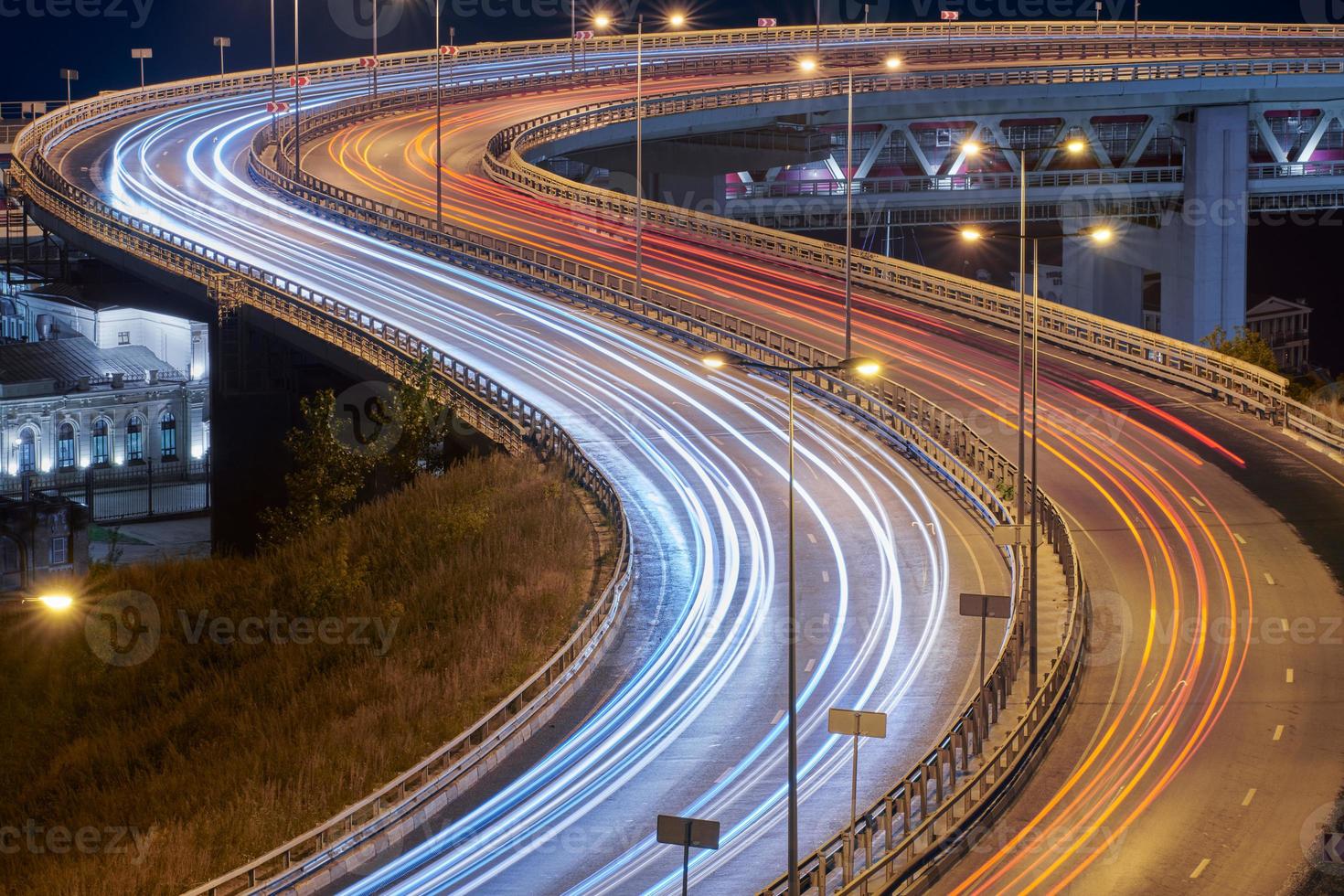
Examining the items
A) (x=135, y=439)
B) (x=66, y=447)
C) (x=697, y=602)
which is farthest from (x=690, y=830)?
(x=135, y=439)

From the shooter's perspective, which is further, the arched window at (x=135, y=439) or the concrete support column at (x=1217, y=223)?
the concrete support column at (x=1217, y=223)

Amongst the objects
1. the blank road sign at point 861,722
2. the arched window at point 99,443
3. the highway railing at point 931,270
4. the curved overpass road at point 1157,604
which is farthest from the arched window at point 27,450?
the blank road sign at point 861,722

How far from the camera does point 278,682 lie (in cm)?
3759

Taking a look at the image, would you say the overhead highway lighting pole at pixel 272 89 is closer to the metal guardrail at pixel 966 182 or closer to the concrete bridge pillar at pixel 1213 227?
the metal guardrail at pixel 966 182

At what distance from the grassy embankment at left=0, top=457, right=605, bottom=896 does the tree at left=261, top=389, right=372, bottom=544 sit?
500 centimetres

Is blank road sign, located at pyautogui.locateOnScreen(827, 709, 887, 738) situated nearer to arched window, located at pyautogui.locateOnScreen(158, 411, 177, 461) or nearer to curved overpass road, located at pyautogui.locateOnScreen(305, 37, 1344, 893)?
curved overpass road, located at pyautogui.locateOnScreen(305, 37, 1344, 893)

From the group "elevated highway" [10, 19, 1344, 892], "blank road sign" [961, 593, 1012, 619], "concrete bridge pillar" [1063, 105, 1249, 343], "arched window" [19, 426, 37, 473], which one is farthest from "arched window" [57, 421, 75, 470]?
"blank road sign" [961, 593, 1012, 619]

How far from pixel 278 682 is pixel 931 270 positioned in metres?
36.8

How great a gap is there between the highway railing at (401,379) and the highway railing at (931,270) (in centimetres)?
1978

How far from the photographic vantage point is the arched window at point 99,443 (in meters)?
84.8

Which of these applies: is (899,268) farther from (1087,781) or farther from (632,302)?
(1087,781)

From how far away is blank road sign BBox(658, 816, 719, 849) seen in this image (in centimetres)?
2312

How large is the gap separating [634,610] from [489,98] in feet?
225

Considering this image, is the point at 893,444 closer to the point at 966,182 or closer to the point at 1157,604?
the point at 1157,604
